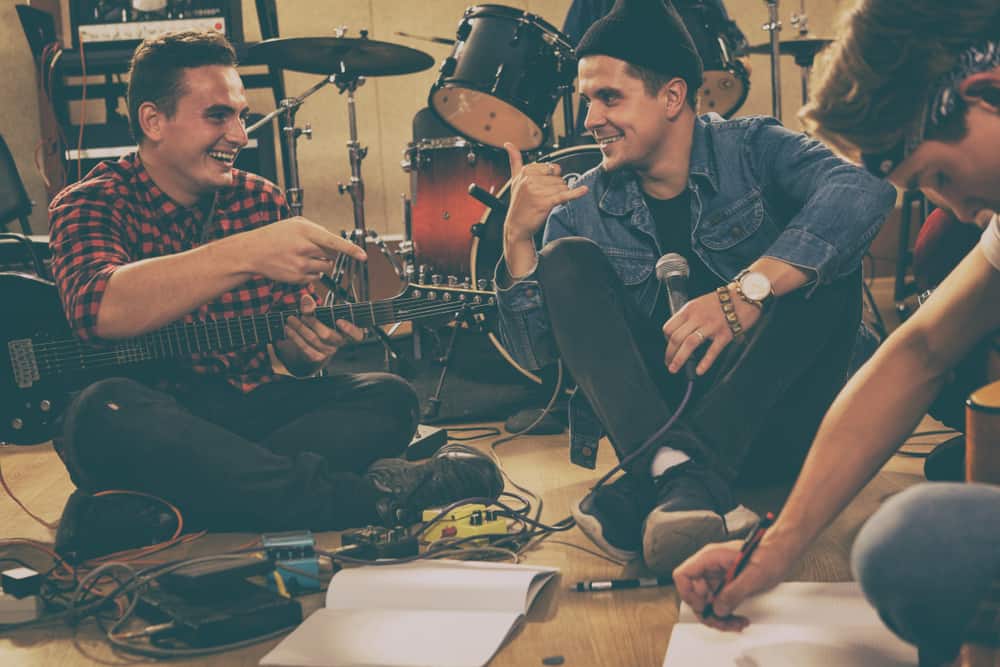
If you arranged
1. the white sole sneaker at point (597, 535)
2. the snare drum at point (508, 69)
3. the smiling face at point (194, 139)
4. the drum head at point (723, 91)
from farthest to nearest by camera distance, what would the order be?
the drum head at point (723, 91), the snare drum at point (508, 69), the smiling face at point (194, 139), the white sole sneaker at point (597, 535)

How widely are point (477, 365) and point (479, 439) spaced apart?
0.92 meters

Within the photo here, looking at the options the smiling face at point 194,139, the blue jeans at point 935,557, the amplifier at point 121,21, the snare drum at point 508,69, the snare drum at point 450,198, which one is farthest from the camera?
the amplifier at point 121,21

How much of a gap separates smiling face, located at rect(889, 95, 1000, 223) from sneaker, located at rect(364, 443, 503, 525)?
1173mm

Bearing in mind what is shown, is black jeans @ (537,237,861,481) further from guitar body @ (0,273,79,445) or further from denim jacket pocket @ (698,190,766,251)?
guitar body @ (0,273,79,445)

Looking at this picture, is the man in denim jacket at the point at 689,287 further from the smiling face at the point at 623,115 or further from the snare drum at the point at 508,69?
the snare drum at the point at 508,69

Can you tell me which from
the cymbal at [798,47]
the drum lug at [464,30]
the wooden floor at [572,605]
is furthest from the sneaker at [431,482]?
the cymbal at [798,47]

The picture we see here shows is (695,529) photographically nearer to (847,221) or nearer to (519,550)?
(519,550)

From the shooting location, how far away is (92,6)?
167 inches

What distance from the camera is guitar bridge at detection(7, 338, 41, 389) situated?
2170mm

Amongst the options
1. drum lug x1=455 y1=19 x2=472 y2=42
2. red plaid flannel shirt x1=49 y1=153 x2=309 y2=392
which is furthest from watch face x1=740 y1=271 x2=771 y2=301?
drum lug x1=455 y1=19 x2=472 y2=42

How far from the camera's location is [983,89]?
94cm

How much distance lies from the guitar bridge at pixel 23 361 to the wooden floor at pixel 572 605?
1.08 ft

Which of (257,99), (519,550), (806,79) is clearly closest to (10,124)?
(257,99)

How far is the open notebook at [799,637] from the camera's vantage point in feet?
3.74
